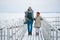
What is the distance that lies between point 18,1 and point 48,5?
2.60 metres

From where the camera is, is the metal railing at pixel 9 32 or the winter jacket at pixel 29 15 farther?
the winter jacket at pixel 29 15

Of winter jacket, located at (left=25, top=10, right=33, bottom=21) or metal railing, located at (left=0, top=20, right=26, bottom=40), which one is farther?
winter jacket, located at (left=25, top=10, right=33, bottom=21)

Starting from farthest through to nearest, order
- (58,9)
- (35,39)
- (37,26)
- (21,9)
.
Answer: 1. (58,9)
2. (21,9)
3. (37,26)
4. (35,39)

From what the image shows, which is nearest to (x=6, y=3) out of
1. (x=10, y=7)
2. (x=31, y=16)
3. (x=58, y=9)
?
(x=10, y=7)

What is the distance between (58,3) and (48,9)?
4.07ft

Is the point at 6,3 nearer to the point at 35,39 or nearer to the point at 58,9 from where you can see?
the point at 58,9

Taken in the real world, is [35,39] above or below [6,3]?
below

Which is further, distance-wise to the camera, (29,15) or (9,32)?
(29,15)

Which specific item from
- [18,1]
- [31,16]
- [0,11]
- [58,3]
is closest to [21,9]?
[18,1]

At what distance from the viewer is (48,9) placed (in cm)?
1575

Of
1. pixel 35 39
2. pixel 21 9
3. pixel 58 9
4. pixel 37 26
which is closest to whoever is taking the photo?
pixel 35 39

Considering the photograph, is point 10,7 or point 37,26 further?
point 10,7

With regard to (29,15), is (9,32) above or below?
below

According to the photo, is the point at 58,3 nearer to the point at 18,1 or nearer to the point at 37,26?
the point at 18,1
